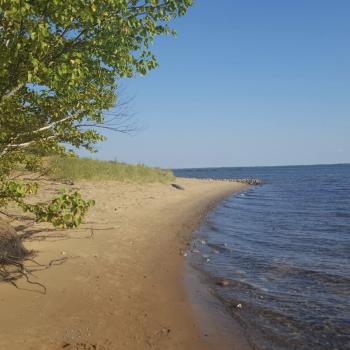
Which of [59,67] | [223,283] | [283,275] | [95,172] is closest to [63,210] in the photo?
[59,67]

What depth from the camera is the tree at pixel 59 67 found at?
581cm

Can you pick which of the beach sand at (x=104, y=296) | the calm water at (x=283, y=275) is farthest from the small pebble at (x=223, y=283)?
the beach sand at (x=104, y=296)

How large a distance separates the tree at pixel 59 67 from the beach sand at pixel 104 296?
1914 mm

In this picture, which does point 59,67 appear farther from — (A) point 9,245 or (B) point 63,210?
(A) point 9,245

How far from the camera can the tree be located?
581 cm

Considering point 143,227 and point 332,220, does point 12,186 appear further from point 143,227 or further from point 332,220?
point 332,220

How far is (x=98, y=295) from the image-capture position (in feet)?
29.1

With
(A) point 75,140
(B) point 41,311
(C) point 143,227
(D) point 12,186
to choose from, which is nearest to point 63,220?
(D) point 12,186

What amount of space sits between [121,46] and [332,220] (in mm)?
19193

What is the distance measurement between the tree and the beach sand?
1914 mm

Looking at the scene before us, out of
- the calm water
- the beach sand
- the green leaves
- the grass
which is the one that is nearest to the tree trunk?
the beach sand

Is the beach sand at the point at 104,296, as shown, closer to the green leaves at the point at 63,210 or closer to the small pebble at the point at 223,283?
the small pebble at the point at 223,283

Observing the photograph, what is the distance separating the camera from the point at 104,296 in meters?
8.85

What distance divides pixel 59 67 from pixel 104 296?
16.5ft
